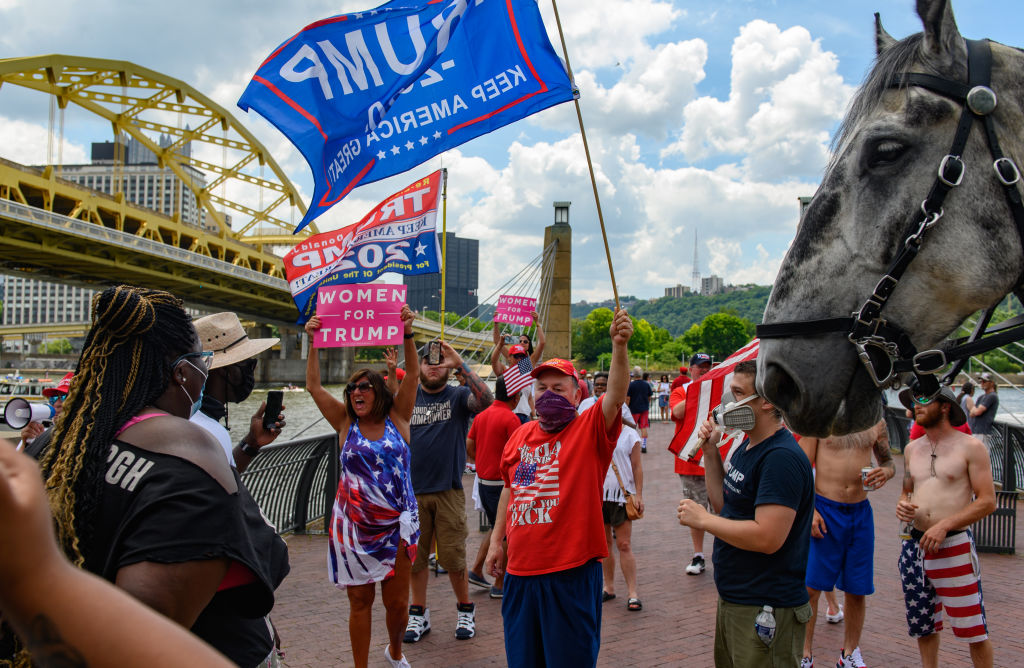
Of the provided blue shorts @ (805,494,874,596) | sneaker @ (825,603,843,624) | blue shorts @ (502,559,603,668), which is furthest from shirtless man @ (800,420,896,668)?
blue shorts @ (502,559,603,668)

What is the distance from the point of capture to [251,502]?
2.29 m

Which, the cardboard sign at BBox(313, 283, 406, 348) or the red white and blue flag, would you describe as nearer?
the red white and blue flag

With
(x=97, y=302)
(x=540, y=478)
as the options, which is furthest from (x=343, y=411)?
(x=97, y=302)

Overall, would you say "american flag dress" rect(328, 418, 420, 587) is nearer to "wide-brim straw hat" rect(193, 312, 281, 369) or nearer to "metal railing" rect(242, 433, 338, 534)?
"wide-brim straw hat" rect(193, 312, 281, 369)

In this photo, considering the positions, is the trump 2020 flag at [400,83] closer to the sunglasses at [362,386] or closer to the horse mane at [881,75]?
the sunglasses at [362,386]

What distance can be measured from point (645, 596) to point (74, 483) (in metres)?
6.20

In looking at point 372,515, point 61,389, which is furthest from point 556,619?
point 61,389

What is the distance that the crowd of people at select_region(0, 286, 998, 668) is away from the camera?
1.62m

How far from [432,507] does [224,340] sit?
131 inches

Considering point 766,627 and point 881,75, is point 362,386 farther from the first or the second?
point 881,75

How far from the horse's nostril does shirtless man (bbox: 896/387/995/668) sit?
334 centimetres

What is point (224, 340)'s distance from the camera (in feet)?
12.0

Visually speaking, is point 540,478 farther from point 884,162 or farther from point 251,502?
point 884,162

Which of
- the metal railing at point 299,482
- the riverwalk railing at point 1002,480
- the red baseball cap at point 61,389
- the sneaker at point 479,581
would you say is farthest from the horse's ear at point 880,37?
the metal railing at point 299,482
